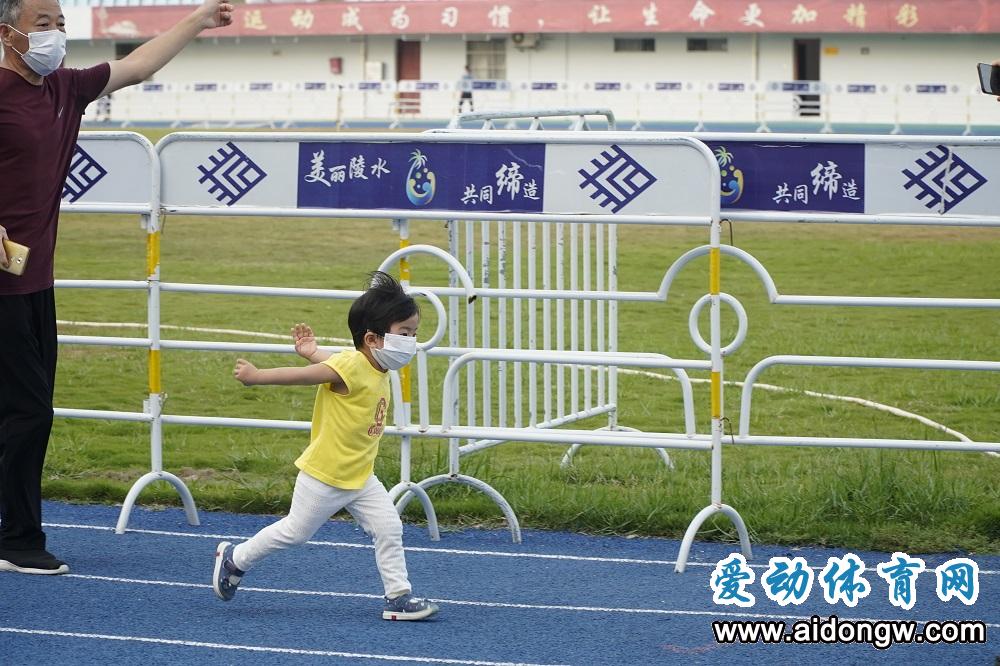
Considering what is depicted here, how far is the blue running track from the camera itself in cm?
509

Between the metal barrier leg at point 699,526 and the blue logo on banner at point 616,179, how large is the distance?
1378mm

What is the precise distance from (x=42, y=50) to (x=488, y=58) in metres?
47.3

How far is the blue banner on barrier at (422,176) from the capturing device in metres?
6.51

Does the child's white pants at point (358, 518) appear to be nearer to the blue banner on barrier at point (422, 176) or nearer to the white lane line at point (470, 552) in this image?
the white lane line at point (470, 552)

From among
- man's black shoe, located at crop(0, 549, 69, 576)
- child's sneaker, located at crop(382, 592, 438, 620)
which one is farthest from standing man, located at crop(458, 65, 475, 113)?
child's sneaker, located at crop(382, 592, 438, 620)

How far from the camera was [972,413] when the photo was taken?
999 centimetres

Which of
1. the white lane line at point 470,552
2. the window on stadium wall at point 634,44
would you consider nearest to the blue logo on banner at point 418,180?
the white lane line at point 470,552

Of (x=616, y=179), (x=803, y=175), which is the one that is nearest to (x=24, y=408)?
(x=616, y=179)

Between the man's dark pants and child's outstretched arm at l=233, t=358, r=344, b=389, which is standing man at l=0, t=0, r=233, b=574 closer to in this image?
the man's dark pants

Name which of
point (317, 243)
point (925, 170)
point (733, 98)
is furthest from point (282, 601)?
point (733, 98)

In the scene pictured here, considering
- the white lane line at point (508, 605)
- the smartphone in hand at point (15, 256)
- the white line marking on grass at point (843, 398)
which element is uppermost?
the smartphone in hand at point (15, 256)

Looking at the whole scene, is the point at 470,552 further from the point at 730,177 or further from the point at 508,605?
the point at 730,177

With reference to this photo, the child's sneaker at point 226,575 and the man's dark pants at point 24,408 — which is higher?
the man's dark pants at point 24,408

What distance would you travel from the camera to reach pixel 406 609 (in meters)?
5.43
